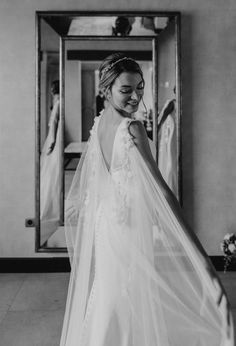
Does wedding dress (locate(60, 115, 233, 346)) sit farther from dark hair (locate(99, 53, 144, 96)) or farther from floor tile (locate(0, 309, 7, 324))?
floor tile (locate(0, 309, 7, 324))

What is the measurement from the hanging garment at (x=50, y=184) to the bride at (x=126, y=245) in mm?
1977

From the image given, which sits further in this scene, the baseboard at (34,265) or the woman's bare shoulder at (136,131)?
the baseboard at (34,265)

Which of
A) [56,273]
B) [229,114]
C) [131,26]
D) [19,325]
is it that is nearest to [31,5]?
[131,26]

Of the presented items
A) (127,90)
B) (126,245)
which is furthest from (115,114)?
(126,245)

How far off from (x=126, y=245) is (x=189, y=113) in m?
2.50

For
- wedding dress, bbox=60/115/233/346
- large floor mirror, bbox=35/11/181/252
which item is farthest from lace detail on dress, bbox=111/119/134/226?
large floor mirror, bbox=35/11/181/252

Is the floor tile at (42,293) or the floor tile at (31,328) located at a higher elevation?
the floor tile at (42,293)

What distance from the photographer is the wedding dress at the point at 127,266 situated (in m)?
1.89

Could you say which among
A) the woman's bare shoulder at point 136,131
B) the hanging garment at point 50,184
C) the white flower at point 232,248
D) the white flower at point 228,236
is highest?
the woman's bare shoulder at point 136,131

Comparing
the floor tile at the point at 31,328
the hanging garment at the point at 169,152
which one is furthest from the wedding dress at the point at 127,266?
the hanging garment at the point at 169,152

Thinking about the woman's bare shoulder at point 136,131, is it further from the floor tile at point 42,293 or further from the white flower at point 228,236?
the white flower at point 228,236

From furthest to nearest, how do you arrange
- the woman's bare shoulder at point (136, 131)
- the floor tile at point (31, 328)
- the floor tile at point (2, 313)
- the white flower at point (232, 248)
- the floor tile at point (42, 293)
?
1. the white flower at point (232, 248)
2. the floor tile at point (42, 293)
3. the floor tile at point (2, 313)
4. the floor tile at point (31, 328)
5. the woman's bare shoulder at point (136, 131)

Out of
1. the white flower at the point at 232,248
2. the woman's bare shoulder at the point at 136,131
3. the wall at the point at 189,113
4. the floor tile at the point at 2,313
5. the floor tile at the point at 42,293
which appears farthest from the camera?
the wall at the point at 189,113

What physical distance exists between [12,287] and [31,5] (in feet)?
8.26
